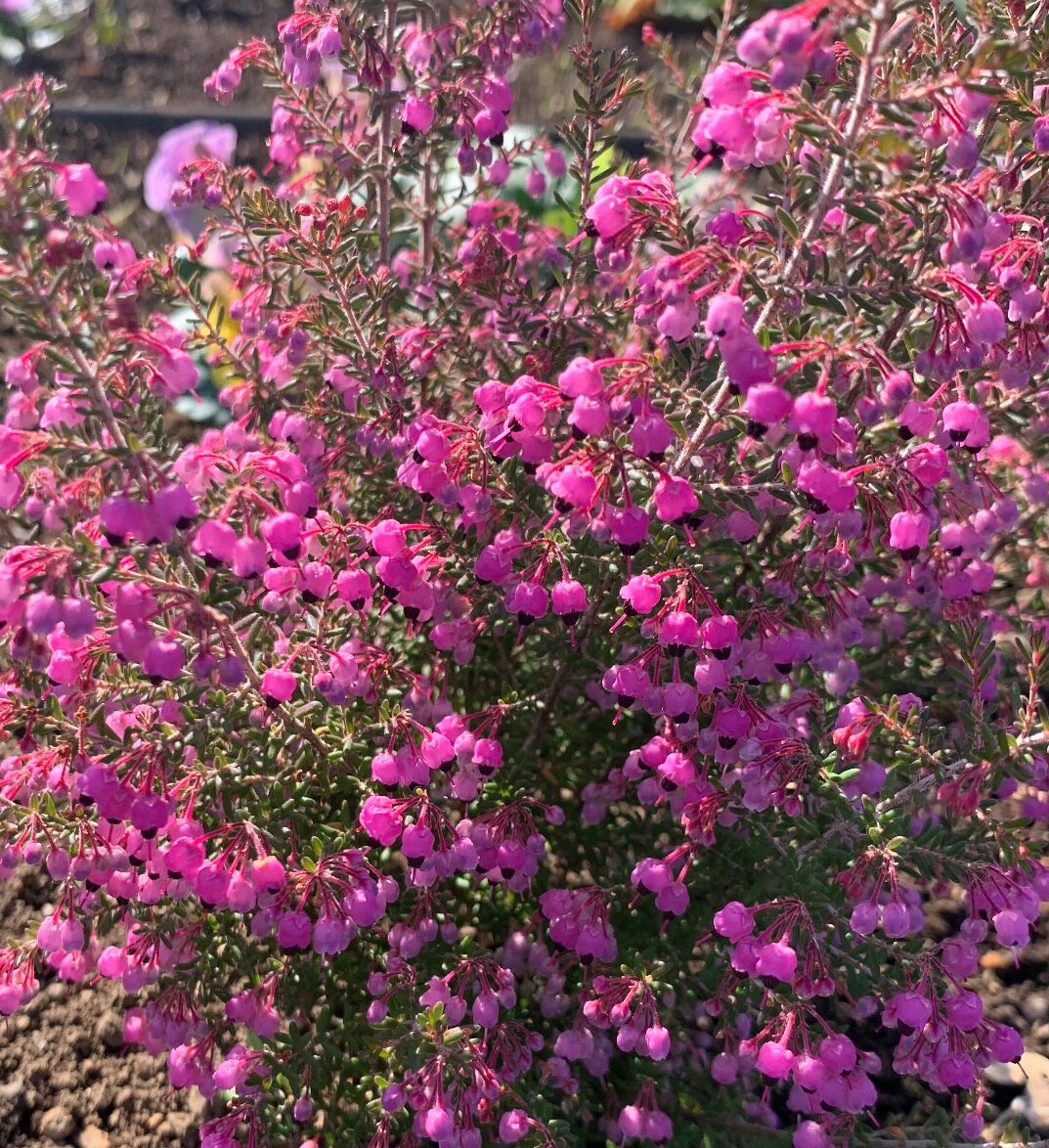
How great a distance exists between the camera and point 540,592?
2.38 m

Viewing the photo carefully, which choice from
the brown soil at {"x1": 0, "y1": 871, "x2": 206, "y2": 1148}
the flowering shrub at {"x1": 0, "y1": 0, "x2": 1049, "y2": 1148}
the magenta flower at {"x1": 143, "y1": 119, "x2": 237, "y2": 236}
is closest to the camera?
the flowering shrub at {"x1": 0, "y1": 0, "x2": 1049, "y2": 1148}

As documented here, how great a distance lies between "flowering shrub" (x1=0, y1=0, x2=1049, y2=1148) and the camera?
2.06 m

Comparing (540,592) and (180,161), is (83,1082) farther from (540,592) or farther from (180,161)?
(180,161)

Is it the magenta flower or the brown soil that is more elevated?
the magenta flower

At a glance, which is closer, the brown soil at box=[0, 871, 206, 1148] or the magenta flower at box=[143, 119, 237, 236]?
the brown soil at box=[0, 871, 206, 1148]

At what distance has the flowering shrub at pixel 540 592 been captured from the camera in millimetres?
2062

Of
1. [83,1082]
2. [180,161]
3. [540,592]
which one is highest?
[540,592]

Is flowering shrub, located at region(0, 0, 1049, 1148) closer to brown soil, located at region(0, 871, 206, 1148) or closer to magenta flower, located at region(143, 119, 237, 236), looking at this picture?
brown soil, located at region(0, 871, 206, 1148)

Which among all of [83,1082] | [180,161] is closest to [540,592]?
[83,1082]

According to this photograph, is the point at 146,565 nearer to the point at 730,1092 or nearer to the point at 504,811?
the point at 504,811

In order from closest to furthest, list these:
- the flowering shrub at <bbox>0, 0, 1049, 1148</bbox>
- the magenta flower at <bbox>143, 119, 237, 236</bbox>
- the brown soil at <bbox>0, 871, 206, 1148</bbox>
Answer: the flowering shrub at <bbox>0, 0, 1049, 1148</bbox>
the brown soil at <bbox>0, 871, 206, 1148</bbox>
the magenta flower at <bbox>143, 119, 237, 236</bbox>

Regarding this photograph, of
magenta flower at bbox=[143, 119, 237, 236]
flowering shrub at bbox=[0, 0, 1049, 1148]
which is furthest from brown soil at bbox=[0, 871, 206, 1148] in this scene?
magenta flower at bbox=[143, 119, 237, 236]

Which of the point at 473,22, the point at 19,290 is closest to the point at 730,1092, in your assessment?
the point at 19,290

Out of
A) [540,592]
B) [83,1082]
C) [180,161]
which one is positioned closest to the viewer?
[540,592]
